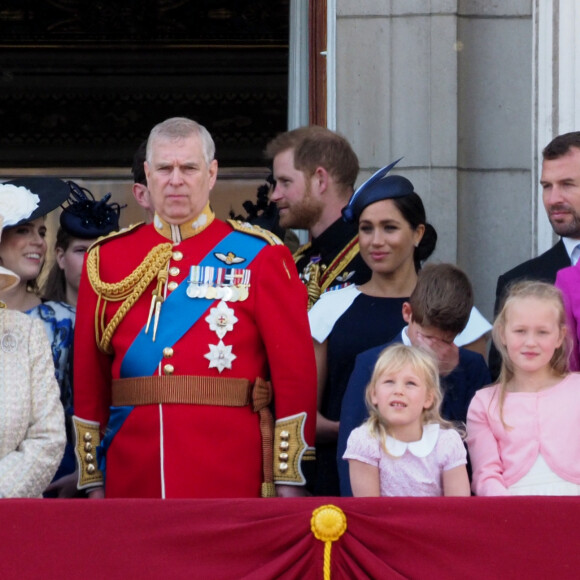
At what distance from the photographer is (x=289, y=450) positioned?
4340 millimetres

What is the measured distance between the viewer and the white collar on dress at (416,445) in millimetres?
4020

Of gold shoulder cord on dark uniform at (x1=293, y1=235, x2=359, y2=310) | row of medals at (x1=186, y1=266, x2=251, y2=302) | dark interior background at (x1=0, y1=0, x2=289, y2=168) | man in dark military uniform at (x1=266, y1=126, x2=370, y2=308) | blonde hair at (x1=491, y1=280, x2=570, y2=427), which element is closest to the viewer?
blonde hair at (x1=491, y1=280, x2=570, y2=427)

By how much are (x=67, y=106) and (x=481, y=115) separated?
6.22 m

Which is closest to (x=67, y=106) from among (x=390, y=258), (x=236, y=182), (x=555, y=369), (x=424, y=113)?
(x=236, y=182)

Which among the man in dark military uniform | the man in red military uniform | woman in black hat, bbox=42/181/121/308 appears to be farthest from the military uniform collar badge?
the man in dark military uniform

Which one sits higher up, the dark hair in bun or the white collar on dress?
the dark hair in bun

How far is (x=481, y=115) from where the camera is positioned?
6094 mm

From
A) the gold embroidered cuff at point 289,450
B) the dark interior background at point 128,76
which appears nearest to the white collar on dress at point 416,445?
the gold embroidered cuff at point 289,450

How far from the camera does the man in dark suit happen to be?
15.9 ft

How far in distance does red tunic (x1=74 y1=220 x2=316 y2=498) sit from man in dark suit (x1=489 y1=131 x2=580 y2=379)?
2.36ft

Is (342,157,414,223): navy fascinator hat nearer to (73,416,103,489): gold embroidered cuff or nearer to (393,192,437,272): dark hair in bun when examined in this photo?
(393,192,437,272): dark hair in bun

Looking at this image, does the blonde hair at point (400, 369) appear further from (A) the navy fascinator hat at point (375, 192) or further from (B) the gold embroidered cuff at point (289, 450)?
(A) the navy fascinator hat at point (375, 192)

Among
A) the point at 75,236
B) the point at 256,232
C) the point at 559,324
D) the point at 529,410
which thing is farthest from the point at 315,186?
the point at 529,410

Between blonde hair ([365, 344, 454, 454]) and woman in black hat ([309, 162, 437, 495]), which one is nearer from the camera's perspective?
blonde hair ([365, 344, 454, 454])
